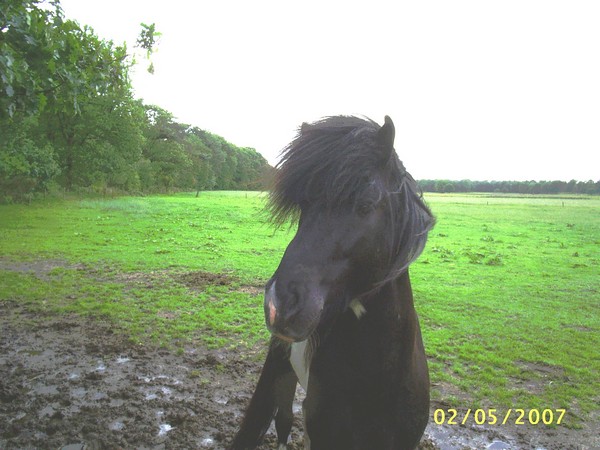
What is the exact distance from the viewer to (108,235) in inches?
601

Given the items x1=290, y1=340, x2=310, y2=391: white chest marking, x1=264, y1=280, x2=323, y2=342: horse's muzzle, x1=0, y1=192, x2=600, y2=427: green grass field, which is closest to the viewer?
x1=264, y1=280, x2=323, y2=342: horse's muzzle

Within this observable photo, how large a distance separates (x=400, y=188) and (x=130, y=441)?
324 centimetres

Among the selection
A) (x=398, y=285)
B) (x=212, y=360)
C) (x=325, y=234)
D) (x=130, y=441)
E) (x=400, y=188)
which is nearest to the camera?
(x=325, y=234)

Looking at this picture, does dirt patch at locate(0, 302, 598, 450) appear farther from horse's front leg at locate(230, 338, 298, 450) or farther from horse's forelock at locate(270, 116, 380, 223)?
horse's forelock at locate(270, 116, 380, 223)

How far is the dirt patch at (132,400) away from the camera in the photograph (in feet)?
11.3

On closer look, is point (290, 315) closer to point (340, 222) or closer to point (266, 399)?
point (340, 222)

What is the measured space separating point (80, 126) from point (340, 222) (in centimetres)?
3043

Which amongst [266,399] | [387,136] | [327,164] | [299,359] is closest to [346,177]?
[327,164]

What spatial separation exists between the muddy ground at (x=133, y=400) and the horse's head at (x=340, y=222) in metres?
2.57

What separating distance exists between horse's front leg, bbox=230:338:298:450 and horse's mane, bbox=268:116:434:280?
4.77ft

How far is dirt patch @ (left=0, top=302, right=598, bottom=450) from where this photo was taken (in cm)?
344

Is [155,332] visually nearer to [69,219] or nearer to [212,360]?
[212,360]

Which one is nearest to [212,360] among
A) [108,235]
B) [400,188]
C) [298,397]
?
[298,397]
